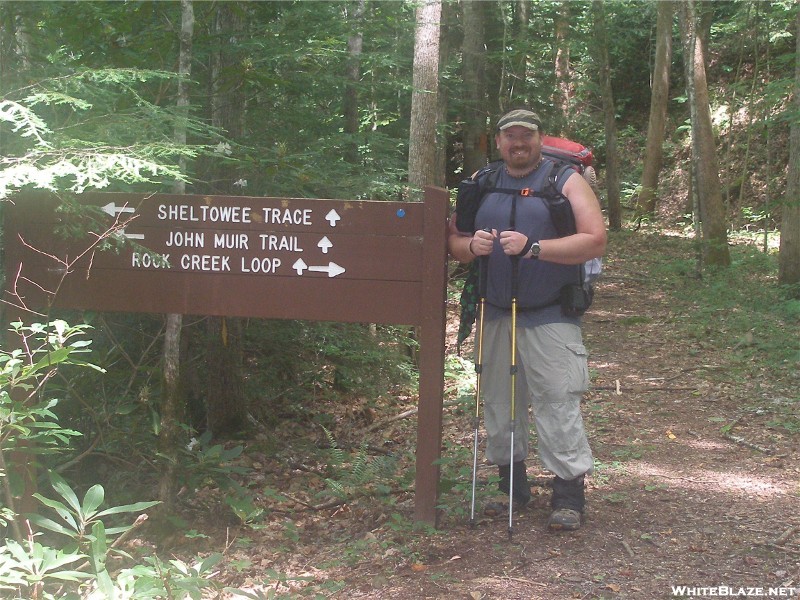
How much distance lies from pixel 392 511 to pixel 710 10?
19.6 m

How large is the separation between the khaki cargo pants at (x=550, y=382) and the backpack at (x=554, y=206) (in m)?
0.16

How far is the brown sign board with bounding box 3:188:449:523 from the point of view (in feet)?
15.9

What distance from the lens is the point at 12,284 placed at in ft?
16.9

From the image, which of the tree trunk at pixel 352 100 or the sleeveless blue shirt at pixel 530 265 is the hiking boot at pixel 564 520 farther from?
the tree trunk at pixel 352 100

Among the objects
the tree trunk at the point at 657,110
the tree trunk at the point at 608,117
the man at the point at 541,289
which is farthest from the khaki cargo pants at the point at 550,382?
the tree trunk at the point at 657,110

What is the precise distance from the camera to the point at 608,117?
67.6 ft

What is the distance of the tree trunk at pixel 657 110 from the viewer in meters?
20.9

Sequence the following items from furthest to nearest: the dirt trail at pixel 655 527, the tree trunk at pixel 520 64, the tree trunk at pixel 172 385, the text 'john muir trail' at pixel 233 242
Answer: the tree trunk at pixel 520 64 → the tree trunk at pixel 172 385 → the text 'john muir trail' at pixel 233 242 → the dirt trail at pixel 655 527

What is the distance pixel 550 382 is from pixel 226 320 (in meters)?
3.38

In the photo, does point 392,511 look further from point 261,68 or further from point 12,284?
point 261,68

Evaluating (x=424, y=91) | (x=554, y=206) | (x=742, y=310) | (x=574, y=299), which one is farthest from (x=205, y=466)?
(x=742, y=310)

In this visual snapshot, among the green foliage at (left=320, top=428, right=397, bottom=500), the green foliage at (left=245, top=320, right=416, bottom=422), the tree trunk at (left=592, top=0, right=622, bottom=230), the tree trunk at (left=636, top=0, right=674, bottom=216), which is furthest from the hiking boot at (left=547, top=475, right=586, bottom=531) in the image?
the tree trunk at (left=636, top=0, right=674, bottom=216)

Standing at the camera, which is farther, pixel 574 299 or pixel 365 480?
pixel 365 480

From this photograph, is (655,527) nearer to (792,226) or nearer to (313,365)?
(313,365)
